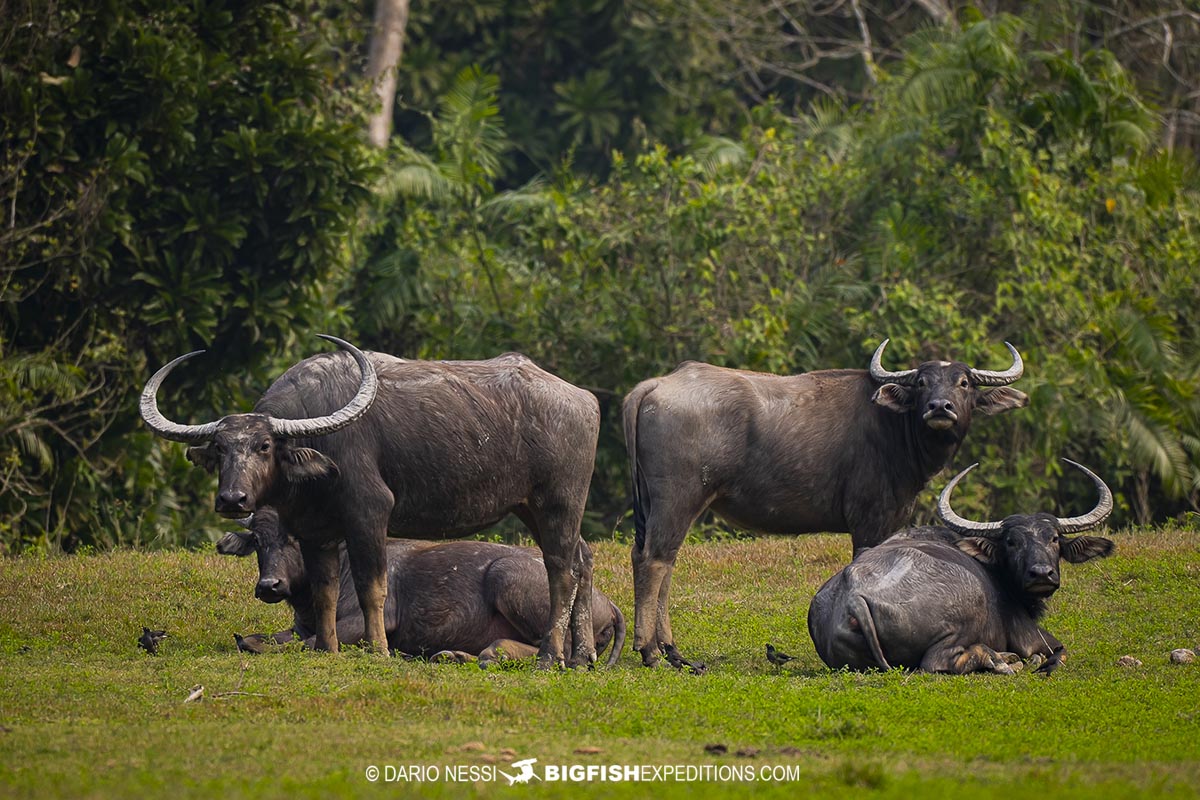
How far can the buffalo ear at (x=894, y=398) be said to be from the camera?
40.1 ft

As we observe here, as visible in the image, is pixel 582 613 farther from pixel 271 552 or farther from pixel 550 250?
pixel 550 250

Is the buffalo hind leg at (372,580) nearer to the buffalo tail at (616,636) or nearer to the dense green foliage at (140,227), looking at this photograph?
the buffalo tail at (616,636)

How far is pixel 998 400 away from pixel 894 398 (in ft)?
3.70

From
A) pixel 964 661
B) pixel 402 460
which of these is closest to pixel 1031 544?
pixel 964 661

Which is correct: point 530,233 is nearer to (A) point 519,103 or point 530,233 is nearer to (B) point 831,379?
(B) point 831,379

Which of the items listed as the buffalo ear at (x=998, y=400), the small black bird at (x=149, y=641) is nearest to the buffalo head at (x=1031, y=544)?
the buffalo ear at (x=998, y=400)

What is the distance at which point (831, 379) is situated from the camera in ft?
41.6

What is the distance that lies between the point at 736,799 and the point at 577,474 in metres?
4.84

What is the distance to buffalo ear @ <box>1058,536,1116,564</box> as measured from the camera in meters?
11.9

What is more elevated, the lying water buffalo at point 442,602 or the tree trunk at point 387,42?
the tree trunk at point 387,42

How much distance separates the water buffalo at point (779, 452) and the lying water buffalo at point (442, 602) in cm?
75

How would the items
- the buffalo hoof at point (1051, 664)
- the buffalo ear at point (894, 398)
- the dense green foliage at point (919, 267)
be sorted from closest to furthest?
the buffalo hoof at point (1051, 664)
the buffalo ear at point (894, 398)
the dense green foliage at point (919, 267)

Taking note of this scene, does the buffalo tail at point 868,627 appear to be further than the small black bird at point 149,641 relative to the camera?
No

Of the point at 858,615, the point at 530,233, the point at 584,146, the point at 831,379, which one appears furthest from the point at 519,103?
the point at 858,615
